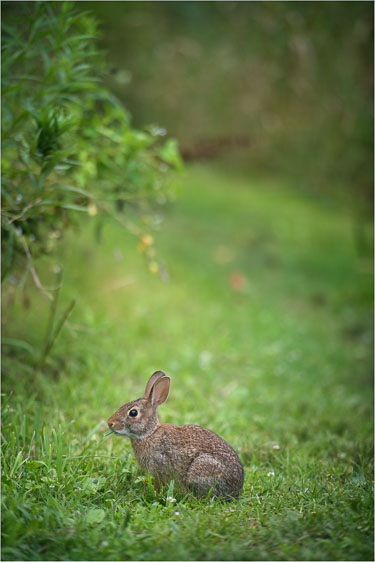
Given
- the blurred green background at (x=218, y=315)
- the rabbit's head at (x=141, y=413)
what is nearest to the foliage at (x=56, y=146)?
the blurred green background at (x=218, y=315)

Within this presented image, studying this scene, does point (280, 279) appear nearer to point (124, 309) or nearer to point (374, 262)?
point (374, 262)

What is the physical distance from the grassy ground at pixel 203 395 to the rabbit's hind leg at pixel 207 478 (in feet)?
0.28

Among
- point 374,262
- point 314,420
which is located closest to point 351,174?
point 374,262

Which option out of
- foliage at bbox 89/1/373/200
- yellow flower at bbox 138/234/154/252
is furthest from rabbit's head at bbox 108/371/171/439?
foliage at bbox 89/1/373/200

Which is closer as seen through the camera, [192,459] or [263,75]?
[192,459]

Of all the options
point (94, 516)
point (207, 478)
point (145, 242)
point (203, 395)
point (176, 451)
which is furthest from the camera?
point (203, 395)

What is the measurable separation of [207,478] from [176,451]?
0.25 meters

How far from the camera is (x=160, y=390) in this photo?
3.41 metres

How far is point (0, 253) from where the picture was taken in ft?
14.2

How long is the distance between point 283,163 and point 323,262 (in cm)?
207

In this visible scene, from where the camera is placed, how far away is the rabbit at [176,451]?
3.19m

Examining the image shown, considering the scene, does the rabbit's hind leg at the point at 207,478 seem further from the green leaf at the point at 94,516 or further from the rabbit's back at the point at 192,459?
the green leaf at the point at 94,516

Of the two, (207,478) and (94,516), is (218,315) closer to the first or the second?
(207,478)

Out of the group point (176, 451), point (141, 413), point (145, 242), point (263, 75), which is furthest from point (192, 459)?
point (263, 75)
